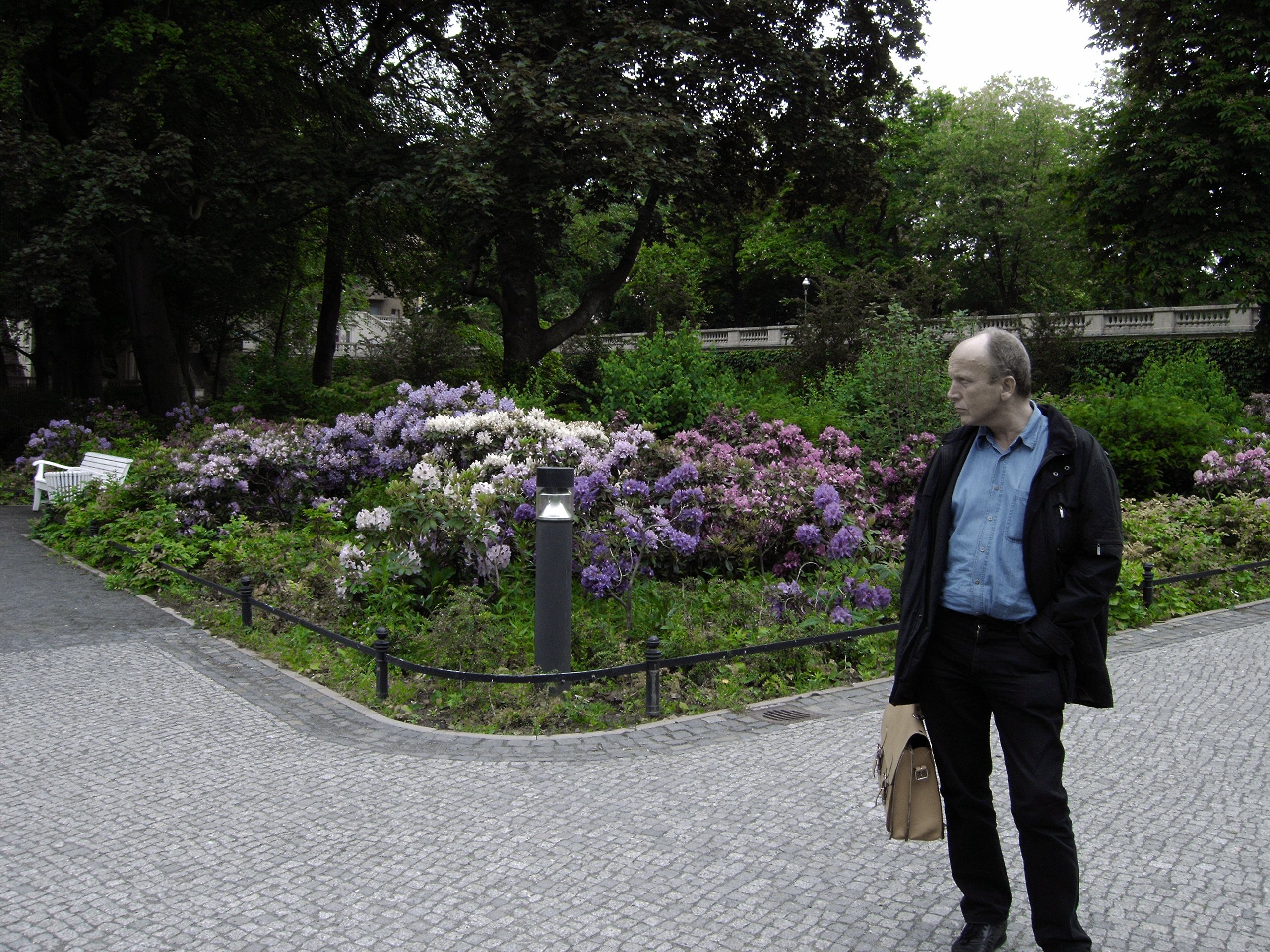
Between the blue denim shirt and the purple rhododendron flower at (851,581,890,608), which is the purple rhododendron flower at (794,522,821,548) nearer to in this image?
the purple rhododendron flower at (851,581,890,608)

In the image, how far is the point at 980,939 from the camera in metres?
3.32

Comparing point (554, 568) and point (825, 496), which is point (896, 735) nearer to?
point (554, 568)

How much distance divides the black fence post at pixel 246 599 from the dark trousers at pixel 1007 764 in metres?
5.95

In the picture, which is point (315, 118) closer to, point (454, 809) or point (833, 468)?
point (833, 468)

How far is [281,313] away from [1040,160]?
98.8 feet

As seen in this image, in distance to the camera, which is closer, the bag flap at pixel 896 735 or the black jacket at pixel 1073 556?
the black jacket at pixel 1073 556

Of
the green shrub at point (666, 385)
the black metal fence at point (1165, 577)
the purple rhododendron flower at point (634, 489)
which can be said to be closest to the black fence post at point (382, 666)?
the purple rhododendron flower at point (634, 489)

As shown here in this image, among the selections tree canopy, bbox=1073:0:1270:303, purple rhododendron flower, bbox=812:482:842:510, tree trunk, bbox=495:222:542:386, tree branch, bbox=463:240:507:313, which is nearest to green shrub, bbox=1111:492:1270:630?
purple rhododendron flower, bbox=812:482:842:510

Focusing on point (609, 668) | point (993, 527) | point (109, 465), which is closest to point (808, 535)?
point (609, 668)

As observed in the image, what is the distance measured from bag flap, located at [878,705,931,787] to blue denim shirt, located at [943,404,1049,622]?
39 cm

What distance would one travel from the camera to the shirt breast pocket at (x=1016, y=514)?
3170 millimetres

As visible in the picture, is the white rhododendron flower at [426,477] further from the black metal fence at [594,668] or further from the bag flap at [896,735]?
the bag flap at [896,735]

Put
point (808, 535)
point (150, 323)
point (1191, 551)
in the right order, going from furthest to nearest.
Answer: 1. point (150, 323)
2. point (1191, 551)
3. point (808, 535)

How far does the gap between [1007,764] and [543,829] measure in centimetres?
204
